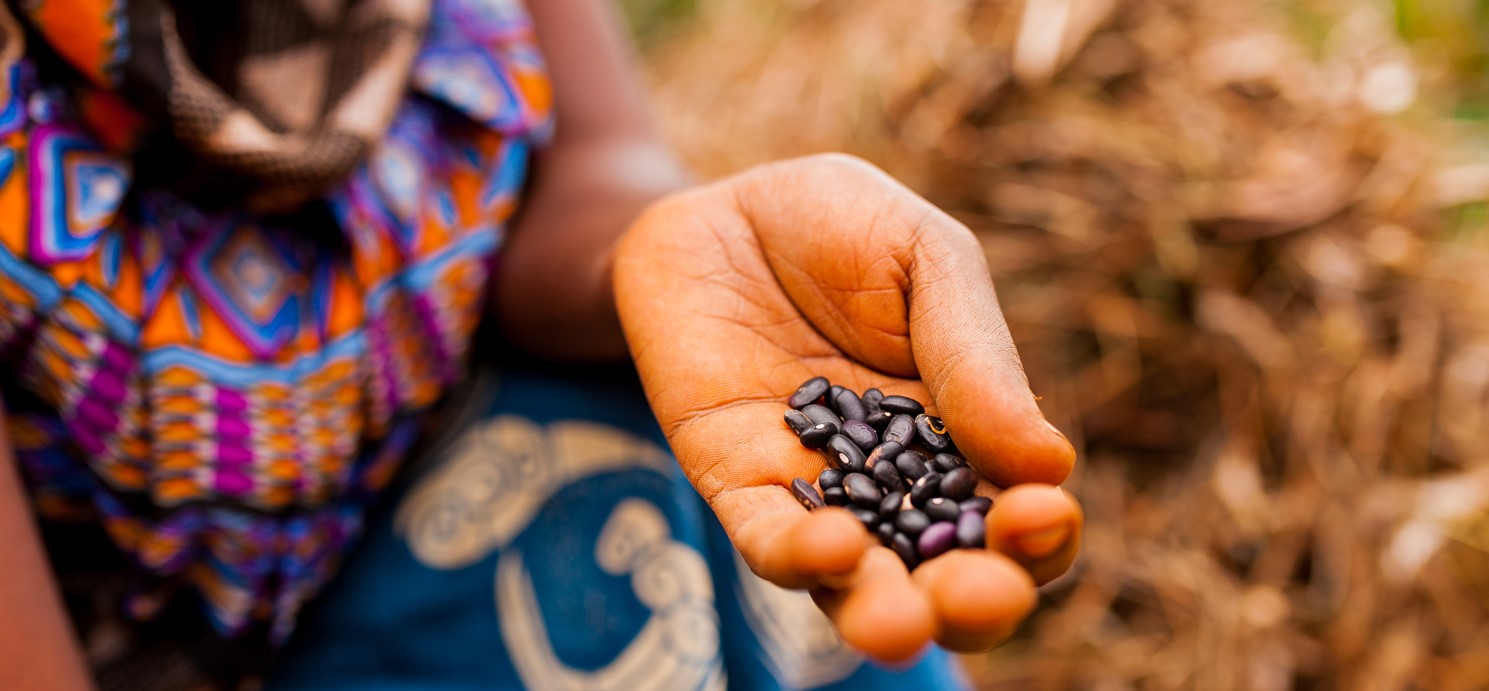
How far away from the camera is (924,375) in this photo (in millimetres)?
978

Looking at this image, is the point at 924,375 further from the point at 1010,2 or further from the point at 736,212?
the point at 1010,2

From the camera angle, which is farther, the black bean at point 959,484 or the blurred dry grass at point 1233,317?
the blurred dry grass at point 1233,317

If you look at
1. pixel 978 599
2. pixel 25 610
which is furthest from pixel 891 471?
pixel 25 610

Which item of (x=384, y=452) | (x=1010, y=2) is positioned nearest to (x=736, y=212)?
(x=384, y=452)

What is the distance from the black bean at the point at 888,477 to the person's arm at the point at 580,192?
494 millimetres

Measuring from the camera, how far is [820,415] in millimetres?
1027

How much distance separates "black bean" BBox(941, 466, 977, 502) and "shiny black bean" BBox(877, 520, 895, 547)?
0.20 ft

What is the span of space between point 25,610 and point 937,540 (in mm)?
916

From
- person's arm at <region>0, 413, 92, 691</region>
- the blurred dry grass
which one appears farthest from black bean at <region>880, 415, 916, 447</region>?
the blurred dry grass

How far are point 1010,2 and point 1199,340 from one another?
0.93 m

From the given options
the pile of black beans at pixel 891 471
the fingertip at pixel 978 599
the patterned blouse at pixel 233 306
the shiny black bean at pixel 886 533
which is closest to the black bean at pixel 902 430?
the pile of black beans at pixel 891 471

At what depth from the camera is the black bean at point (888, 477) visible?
973 millimetres

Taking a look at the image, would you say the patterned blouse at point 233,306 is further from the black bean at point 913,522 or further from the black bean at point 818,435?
the black bean at point 913,522

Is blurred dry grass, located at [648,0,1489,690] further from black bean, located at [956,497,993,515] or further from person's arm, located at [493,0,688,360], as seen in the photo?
black bean, located at [956,497,993,515]
